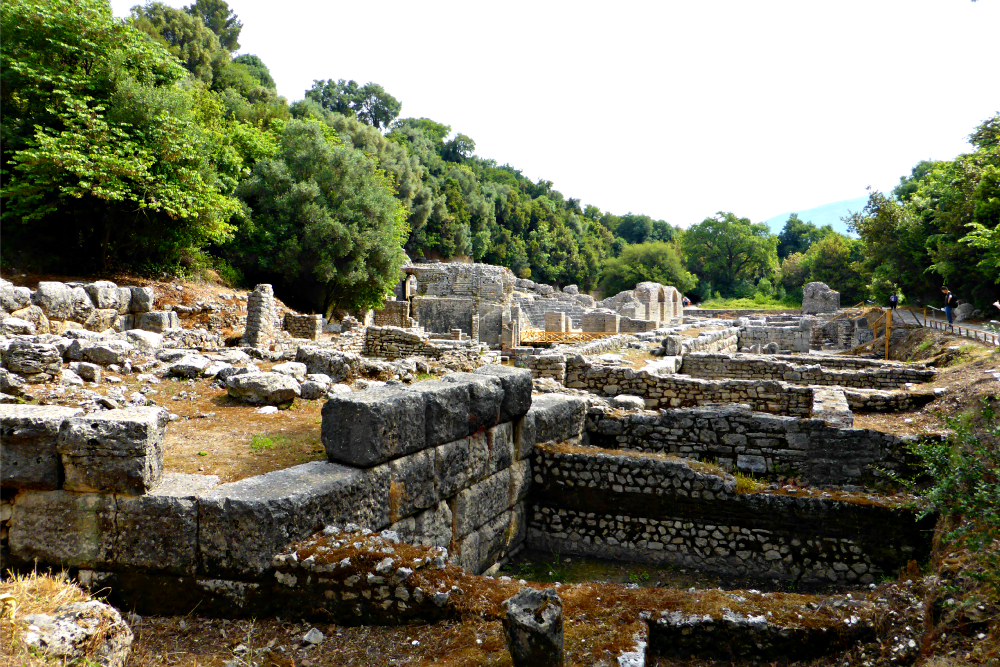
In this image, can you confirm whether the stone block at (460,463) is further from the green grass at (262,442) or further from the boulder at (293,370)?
the boulder at (293,370)

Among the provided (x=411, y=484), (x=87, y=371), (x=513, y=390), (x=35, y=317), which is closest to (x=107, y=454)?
(x=411, y=484)

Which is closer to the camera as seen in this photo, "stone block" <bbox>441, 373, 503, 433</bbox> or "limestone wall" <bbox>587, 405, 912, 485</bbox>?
"stone block" <bbox>441, 373, 503, 433</bbox>

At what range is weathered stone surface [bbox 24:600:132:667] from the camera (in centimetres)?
306

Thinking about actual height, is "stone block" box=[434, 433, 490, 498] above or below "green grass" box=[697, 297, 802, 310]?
below

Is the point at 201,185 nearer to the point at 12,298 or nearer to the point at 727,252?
the point at 12,298

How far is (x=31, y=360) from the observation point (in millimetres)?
6812

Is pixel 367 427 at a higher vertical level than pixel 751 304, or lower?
lower

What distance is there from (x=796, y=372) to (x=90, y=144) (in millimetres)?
18430

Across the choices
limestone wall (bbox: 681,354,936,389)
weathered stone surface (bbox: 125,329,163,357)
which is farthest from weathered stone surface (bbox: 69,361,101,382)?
limestone wall (bbox: 681,354,936,389)

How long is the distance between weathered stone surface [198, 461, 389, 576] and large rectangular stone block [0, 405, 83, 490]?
43.4 inches

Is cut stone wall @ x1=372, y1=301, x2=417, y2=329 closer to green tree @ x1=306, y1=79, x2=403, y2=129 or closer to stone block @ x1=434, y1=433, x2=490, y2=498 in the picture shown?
stone block @ x1=434, y1=433, x2=490, y2=498

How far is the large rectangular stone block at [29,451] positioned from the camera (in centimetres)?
403

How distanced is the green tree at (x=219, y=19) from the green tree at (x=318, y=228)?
41399mm

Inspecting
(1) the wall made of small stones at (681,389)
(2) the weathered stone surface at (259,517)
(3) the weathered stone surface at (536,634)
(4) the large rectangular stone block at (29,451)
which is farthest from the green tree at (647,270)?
(4) the large rectangular stone block at (29,451)
